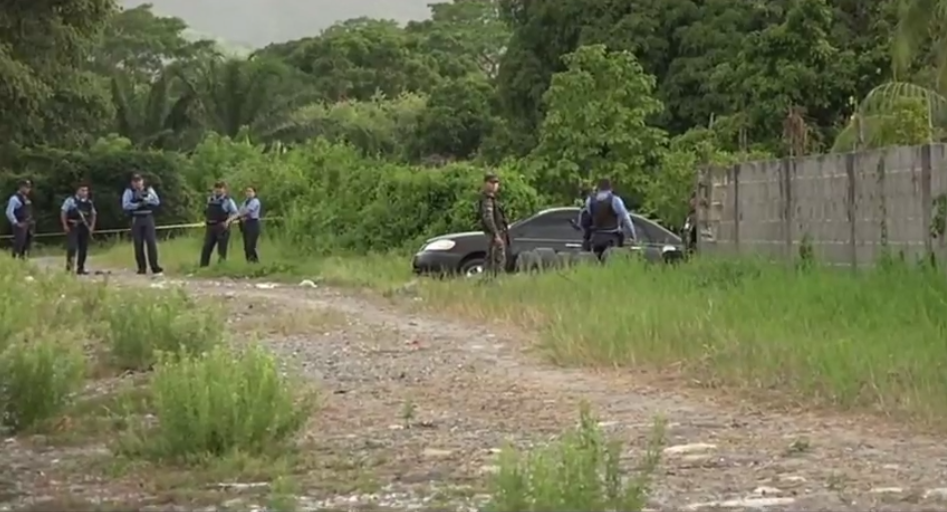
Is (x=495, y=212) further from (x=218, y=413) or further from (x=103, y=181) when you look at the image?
(x=103, y=181)

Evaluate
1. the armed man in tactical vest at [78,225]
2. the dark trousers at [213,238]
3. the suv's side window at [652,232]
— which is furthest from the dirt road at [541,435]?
the dark trousers at [213,238]

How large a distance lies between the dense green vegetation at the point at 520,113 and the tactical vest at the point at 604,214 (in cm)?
366

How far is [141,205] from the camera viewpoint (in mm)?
23312

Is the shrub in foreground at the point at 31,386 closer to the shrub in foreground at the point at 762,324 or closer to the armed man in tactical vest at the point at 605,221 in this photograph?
the shrub in foreground at the point at 762,324

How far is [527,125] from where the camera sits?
43750mm

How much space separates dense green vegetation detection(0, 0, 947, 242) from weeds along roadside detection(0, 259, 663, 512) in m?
11.8

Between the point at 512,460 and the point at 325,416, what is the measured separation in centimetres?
371

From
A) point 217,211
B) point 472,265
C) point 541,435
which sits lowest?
point 541,435

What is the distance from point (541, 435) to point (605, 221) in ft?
36.9

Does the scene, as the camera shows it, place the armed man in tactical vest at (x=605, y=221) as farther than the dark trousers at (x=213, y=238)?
No

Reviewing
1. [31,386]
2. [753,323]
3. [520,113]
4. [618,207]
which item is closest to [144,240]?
[618,207]

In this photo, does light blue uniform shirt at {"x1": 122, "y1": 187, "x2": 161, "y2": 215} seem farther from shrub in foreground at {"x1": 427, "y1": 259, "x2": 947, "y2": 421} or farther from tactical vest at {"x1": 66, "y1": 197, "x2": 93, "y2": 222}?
shrub in foreground at {"x1": 427, "y1": 259, "x2": 947, "y2": 421}

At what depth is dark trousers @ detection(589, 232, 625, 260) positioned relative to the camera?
19750mm

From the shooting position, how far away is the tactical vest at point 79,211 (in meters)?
24.5
